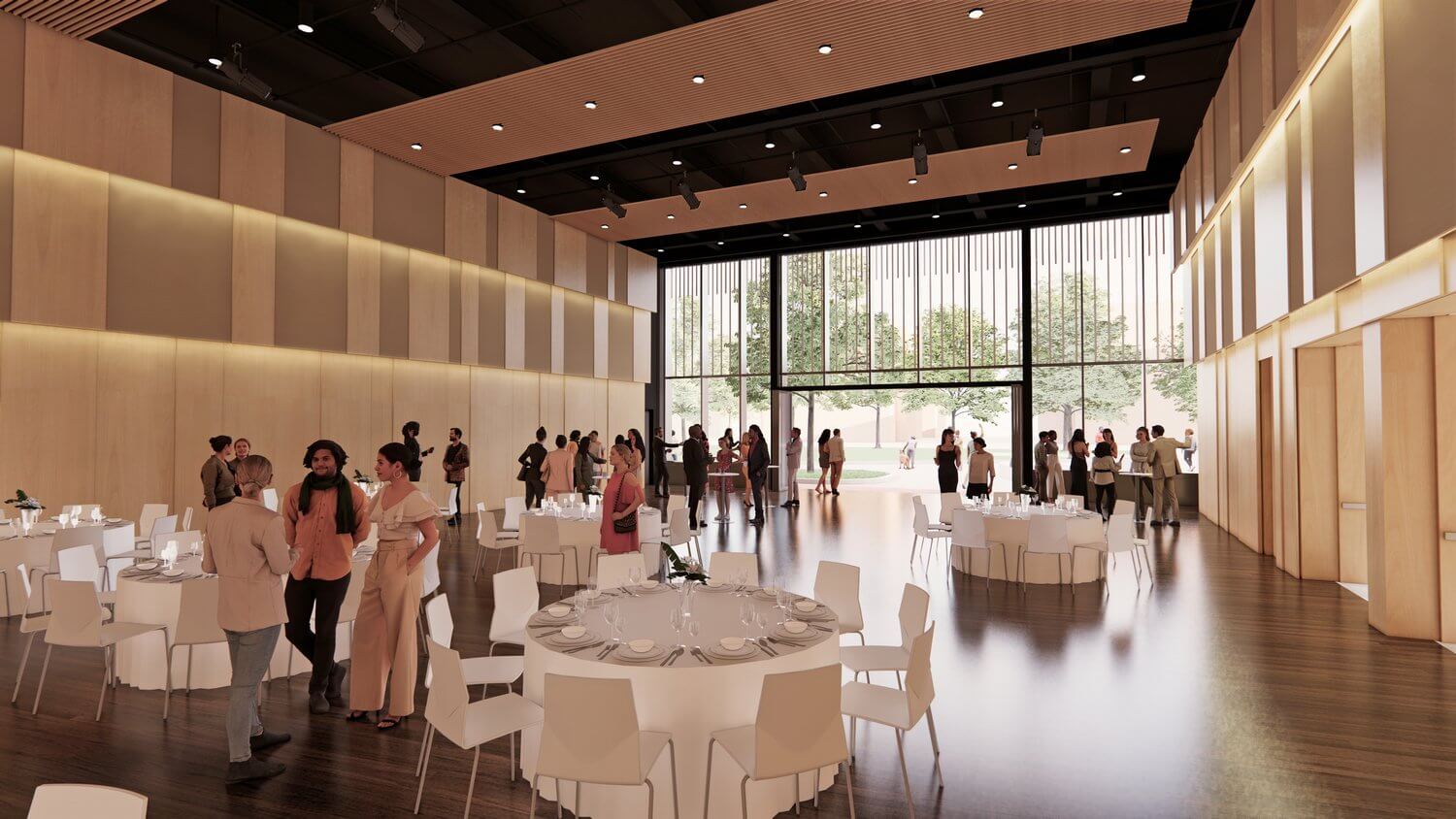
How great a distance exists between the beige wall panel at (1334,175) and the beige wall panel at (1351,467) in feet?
6.66

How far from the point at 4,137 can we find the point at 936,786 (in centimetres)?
1122

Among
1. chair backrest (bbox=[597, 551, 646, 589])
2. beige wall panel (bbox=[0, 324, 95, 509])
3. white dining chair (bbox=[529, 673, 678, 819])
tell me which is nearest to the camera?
white dining chair (bbox=[529, 673, 678, 819])

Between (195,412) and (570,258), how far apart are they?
8.49 meters

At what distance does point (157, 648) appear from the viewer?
5141 millimetres

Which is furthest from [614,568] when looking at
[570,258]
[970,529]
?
[570,258]

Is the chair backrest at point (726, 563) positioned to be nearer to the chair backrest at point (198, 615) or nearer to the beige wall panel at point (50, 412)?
the chair backrest at point (198, 615)

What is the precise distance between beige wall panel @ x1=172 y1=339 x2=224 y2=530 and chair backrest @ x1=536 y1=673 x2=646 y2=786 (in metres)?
9.53

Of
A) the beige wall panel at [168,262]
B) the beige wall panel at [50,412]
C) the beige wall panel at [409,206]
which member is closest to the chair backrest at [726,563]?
the beige wall panel at [50,412]

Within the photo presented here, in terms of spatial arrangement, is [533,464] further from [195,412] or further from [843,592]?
[843,592]

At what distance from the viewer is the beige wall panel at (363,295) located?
12328 mm

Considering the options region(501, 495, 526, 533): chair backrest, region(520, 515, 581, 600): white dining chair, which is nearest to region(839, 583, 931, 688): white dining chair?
region(520, 515, 581, 600): white dining chair

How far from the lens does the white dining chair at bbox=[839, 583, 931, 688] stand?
13.9 ft

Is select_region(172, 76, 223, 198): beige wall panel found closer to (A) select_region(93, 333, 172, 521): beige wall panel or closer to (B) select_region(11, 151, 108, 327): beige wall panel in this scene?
(B) select_region(11, 151, 108, 327): beige wall panel

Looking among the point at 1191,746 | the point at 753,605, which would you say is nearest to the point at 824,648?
the point at 753,605
